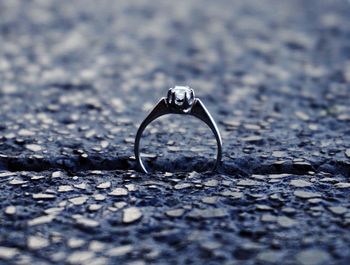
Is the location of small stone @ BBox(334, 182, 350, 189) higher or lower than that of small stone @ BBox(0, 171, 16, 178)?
lower

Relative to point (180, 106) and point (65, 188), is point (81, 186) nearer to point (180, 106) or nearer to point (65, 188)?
point (65, 188)

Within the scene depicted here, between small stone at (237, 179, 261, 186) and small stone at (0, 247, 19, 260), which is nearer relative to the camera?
small stone at (0, 247, 19, 260)

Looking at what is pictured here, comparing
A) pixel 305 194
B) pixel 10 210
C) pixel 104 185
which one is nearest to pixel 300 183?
pixel 305 194

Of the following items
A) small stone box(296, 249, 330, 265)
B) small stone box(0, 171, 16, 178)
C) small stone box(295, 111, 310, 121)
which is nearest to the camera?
small stone box(296, 249, 330, 265)

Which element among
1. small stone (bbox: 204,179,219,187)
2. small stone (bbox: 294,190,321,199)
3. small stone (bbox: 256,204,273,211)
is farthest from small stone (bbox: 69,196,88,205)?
small stone (bbox: 294,190,321,199)

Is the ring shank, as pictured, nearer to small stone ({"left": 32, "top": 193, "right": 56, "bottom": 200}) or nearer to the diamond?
the diamond

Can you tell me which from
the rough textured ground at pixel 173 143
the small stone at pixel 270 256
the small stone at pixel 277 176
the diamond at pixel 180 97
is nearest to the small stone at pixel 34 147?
the rough textured ground at pixel 173 143

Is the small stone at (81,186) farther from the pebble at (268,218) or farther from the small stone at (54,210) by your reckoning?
the pebble at (268,218)
